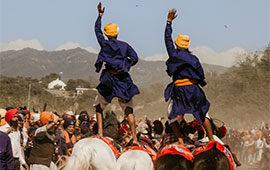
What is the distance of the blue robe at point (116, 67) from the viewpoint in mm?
9008

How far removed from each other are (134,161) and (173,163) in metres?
0.64

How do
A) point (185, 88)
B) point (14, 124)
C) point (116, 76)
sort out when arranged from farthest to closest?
point (14, 124) → point (116, 76) → point (185, 88)

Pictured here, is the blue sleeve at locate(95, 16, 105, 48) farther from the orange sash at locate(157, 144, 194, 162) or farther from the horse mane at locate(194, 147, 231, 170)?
the horse mane at locate(194, 147, 231, 170)

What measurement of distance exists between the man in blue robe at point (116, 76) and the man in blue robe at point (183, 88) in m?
0.65

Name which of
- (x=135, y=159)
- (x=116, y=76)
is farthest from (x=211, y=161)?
(x=116, y=76)

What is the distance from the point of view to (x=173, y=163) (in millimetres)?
8117

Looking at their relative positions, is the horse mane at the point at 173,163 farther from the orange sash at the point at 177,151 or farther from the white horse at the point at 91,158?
the white horse at the point at 91,158

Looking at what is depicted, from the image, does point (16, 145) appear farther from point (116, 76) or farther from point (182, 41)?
point (182, 41)

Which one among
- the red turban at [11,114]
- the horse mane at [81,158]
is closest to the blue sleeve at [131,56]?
the horse mane at [81,158]

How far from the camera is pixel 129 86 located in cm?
Result: 906

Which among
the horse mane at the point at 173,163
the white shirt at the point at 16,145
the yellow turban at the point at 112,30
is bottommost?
the white shirt at the point at 16,145

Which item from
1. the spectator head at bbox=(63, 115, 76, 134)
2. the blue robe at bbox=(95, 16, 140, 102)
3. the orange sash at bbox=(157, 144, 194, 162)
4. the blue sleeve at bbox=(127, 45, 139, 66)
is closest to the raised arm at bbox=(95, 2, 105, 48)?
the blue robe at bbox=(95, 16, 140, 102)

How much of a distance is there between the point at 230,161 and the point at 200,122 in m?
0.87

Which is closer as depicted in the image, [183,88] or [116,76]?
[183,88]
